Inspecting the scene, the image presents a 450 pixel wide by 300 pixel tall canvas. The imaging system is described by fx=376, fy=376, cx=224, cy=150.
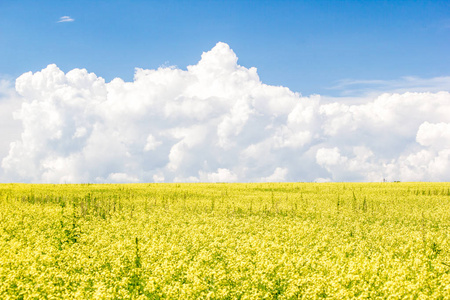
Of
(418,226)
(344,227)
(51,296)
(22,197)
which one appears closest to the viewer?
(51,296)

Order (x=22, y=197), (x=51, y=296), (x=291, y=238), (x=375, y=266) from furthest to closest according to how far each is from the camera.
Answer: (x=22, y=197), (x=291, y=238), (x=375, y=266), (x=51, y=296)

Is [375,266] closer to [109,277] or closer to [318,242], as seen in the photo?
[318,242]

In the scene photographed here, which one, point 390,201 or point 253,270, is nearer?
point 253,270

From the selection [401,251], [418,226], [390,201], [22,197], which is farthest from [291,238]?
[22,197]

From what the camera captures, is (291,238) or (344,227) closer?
(291,238)

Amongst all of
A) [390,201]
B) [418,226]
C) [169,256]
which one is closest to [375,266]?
[169,256]

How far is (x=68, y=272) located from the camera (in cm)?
1448

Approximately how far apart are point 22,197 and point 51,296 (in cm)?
3788

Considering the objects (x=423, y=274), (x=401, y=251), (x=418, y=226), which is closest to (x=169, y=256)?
(x=423, y=274)

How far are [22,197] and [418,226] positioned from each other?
41.0m

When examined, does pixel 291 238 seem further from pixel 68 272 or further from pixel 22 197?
pixel 22 197

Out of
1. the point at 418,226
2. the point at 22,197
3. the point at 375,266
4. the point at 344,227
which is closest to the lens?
the point at 375,266

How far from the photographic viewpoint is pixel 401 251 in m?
19.2

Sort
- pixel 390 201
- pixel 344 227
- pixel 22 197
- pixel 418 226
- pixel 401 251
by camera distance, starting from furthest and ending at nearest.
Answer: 1. pixel 22 197
2. pixel 390 201
3. pixel 418 226
4. pixel 344 227
5. pixel 401 251
